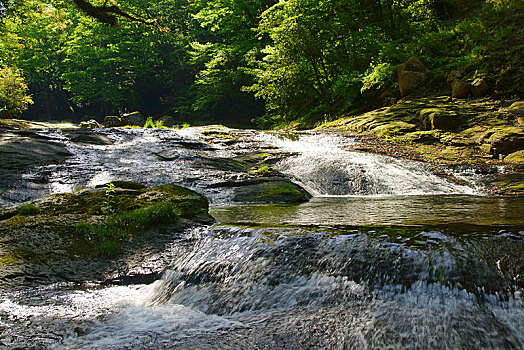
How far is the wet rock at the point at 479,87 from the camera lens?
11695 mm

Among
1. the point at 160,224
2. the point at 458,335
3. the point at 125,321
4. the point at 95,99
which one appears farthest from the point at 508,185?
the point at 95,99

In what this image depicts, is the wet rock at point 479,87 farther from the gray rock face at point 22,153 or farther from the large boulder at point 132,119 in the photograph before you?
the large boulder at point 132,119

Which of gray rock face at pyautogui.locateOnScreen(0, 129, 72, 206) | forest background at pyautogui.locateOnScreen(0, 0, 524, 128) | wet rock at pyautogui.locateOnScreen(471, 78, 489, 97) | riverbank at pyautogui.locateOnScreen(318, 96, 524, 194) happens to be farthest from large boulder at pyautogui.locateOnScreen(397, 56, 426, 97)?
gray rock face at pyautogui.locateOnScreen(0, 129, 72, 206)

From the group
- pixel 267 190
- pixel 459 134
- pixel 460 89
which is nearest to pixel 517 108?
pixel 459 134

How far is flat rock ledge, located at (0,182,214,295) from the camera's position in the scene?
3.78m

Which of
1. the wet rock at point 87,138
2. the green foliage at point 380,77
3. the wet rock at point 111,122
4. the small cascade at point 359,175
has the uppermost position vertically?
the green foliage at point 380,77

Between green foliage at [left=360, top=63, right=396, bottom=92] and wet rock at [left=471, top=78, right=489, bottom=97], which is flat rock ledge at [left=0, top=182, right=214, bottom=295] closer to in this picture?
wet rock at [left=471, top=78, right=489, bottom=97]

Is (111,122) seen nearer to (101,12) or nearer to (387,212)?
(101,12)

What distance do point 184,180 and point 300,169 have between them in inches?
123

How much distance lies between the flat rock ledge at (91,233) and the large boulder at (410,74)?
11647 millimetres

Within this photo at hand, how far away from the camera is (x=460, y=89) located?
12.3 m

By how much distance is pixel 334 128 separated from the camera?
1491 centimetres

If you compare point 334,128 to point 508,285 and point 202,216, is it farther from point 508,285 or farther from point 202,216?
point 508,285

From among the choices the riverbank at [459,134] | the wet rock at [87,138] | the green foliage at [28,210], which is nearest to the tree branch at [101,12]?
the wet rock at [87,138]
